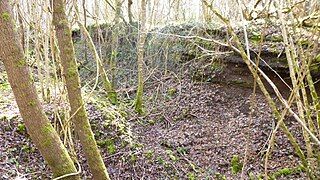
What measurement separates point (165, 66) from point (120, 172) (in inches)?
159

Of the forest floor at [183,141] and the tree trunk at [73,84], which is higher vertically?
the tree trunk at [73,84]

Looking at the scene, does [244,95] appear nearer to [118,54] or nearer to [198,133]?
[198,133]

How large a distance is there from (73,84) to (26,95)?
0.72 metres

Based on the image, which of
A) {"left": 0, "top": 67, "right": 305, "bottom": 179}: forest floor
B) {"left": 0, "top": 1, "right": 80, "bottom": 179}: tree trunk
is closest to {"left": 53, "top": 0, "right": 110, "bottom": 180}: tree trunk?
{"left": 0, "top": 1, "right": 80, "bottom": 179}: tree trunk

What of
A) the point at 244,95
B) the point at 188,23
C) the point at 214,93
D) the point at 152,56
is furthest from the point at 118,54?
the point at 244,95

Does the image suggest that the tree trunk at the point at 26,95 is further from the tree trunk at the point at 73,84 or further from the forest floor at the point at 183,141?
the forest floor at the point at 183,141

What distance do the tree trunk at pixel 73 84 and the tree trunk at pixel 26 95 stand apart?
49 cm

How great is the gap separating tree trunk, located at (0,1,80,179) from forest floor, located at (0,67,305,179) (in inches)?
53.9

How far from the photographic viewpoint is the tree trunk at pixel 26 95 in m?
2.62

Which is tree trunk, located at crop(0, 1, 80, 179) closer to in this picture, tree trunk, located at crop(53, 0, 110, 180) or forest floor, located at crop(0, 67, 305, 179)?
tree trunk, located at crop(53, 0, 110, 180)

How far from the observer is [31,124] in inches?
114

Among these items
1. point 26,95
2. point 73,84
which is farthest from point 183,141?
point 26,95

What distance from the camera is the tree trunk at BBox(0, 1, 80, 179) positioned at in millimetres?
2615

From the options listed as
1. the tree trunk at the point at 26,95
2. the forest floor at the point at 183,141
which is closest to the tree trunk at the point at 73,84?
the tree trunk at the point at 26,95
